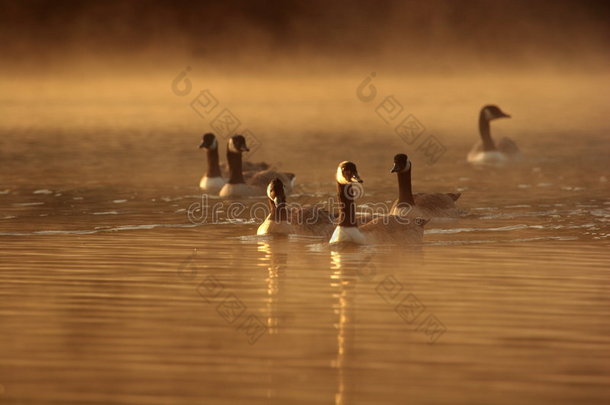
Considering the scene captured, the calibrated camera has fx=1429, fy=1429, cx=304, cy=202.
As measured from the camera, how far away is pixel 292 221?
21906mm

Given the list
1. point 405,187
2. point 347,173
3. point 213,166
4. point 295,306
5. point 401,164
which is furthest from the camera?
point 213,166

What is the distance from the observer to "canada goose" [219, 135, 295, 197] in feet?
94.9

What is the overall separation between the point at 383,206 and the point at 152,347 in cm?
1378

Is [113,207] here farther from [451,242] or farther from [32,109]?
[32,109]

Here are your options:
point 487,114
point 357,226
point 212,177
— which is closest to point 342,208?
point 357,226

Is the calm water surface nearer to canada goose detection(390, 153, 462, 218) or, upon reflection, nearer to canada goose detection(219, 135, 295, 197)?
canada goose detection(390, 153, 462, 218)

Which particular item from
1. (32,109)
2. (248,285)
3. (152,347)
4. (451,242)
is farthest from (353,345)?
(32,109)

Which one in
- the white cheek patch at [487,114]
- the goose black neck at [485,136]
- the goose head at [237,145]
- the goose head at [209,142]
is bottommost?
the goose head at [237,145]

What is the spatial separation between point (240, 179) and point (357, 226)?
8942mm

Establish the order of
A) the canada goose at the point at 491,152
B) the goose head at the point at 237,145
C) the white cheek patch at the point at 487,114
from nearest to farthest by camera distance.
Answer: the goose head at the point at 237,145 < the canada goose at the point at 491,152 < the white cheek patch at the point at 487,114

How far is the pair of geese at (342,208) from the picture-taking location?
20.5m

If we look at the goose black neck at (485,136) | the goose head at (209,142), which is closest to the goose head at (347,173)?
the goose head at (209,142)

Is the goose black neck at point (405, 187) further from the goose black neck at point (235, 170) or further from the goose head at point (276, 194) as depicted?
the goose black neck at point (235, 170)

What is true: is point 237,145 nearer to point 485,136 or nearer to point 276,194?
point 276,194
